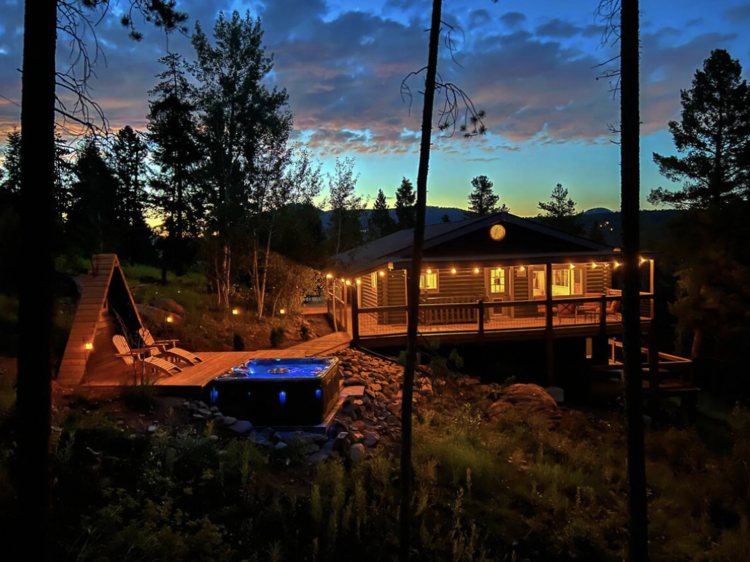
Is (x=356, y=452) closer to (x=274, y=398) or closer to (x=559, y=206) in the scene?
(x=274, y=398)

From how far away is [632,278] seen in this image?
4.86m

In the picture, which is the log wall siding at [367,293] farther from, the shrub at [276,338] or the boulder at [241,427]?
the boulder at [241,427]

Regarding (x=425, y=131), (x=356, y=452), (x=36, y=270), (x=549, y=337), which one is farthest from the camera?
(x=549, y=337)

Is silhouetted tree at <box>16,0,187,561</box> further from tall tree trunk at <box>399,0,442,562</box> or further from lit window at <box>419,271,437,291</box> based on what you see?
lit window at <box>419,271,437,291</box>

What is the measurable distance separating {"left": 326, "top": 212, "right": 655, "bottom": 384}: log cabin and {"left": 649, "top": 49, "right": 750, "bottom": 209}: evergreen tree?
646 cm

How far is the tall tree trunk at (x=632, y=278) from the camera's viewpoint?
186 inches

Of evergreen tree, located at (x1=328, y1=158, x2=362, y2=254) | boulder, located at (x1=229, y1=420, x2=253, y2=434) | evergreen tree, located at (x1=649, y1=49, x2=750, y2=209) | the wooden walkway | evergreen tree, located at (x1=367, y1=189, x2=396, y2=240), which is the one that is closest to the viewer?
boulder, located at (x1=229, y1=420, x2=253, y2=434)

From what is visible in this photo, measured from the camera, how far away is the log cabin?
14.2m

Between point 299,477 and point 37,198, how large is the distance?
15.0 feet

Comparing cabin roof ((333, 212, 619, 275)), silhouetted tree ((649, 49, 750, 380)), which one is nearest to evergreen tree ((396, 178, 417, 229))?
silhouetted tree ((649, 49, 750, 380))

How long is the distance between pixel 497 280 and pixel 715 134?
42.9 ft

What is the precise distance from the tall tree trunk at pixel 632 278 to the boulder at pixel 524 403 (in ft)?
18.0

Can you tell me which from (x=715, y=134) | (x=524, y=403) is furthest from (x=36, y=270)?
(x=715, y=134)

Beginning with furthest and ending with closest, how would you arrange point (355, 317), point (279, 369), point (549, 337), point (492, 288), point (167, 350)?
point (492, 288) → point (549, 337) → point (355, 317) → point (167, 350) → point (279, 369)
